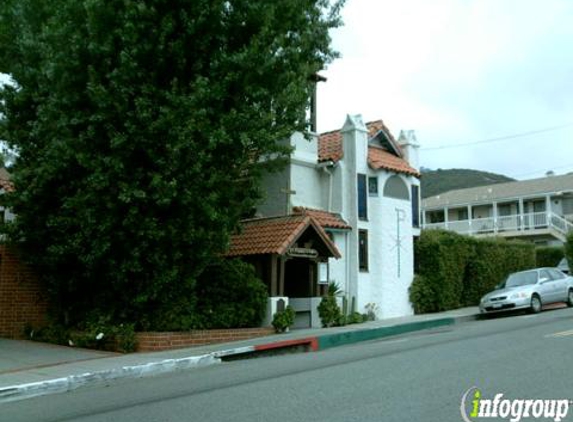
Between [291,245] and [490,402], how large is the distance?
34.3 ft

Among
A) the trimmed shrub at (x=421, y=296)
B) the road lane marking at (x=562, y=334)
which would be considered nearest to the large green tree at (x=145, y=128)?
the road lane marking at (x=562, y=334)

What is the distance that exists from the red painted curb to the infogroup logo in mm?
7157

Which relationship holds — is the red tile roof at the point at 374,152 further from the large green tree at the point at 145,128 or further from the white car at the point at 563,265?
the white car at the point at 563,265

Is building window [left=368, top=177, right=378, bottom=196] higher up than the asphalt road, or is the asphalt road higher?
building window [left=368, top=177, right=378, bottom=196]

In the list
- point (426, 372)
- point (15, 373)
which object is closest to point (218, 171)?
point (15, 373)

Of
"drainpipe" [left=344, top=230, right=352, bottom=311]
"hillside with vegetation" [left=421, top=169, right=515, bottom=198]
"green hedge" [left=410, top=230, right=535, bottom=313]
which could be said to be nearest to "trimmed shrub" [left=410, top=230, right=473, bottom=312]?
"green hedge" [left=410, top=230, right=535, bottom=313]

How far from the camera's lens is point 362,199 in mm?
21750

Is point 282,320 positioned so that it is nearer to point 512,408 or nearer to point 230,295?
point 230,295

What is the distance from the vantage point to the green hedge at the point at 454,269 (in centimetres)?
2330

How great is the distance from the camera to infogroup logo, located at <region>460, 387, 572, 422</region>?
22.4ft

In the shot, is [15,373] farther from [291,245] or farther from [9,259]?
[291,245]

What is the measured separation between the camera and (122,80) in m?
13.8

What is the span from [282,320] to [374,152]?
8.02 meters

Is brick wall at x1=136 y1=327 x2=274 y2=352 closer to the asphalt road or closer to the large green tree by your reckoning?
the large green tree
